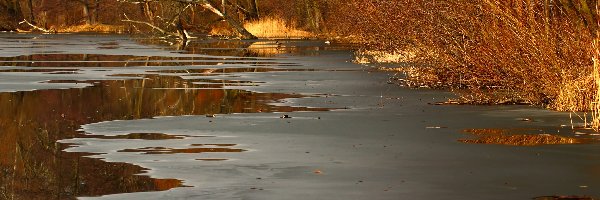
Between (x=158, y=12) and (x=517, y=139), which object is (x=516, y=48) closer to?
(x=517, y=139)

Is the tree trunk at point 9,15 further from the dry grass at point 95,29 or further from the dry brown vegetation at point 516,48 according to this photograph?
the dry brown vegetation at point 516,48

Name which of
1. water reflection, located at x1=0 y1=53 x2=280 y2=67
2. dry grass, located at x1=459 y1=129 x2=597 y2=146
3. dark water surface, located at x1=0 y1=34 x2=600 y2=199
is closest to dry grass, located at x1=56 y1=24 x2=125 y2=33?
water reflection, located at x1=0 y1=53 x2=280 y2=67

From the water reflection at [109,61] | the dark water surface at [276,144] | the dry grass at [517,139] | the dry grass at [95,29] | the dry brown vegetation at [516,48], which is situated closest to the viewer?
the dark water surface at [276,144]

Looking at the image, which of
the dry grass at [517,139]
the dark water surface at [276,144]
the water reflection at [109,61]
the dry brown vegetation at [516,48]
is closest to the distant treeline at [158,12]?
the water reflection at [109,61]

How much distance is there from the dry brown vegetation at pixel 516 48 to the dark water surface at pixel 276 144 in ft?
1.67

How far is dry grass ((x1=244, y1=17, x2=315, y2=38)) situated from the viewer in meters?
71.9

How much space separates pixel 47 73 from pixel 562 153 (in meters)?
19.8

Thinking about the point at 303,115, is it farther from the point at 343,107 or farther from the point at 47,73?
the point at 47,73

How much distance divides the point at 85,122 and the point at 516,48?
22.4 ft

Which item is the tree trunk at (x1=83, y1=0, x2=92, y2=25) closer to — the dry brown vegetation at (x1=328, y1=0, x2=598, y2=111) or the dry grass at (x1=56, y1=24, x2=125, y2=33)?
the dry grass at (x1=56, y1=24, x2=125, y2=33)

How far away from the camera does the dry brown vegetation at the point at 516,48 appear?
18.4 metres

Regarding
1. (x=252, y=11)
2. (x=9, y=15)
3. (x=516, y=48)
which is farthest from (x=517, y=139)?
(x=9, y=15)

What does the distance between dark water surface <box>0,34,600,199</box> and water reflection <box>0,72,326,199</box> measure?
2cm

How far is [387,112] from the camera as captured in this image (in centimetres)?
1834
